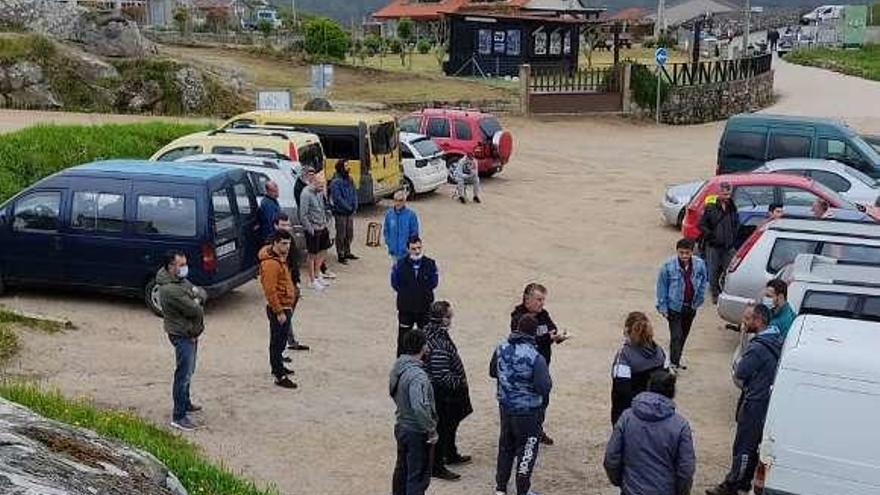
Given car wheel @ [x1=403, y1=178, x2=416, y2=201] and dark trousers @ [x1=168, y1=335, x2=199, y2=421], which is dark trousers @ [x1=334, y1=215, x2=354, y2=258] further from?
dark trousers @ [x1=168, y1=335, x2=199, y2=421]

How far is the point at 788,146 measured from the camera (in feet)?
72.3

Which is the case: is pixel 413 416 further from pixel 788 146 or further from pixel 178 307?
pixel 788 146

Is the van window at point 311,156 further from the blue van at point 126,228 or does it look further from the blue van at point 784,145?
the blue van at point 784,145

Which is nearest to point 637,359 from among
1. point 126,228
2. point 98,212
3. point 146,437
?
point 146,437

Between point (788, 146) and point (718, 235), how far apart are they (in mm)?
8427

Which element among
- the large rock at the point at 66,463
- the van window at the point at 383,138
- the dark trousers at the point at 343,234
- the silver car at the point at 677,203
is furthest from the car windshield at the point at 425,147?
the large rock at the point at 66,463

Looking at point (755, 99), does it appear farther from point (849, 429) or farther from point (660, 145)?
→ point (849, 429)

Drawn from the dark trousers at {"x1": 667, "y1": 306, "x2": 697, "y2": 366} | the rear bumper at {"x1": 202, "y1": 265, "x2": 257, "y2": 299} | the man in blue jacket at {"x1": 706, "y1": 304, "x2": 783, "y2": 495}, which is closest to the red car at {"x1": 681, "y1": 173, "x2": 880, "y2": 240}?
the dark trousers at {"x1": 667, "y1": 306, "x2": 697, "y2": 366}

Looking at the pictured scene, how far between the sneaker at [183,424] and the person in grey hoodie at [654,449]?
4.29 metres

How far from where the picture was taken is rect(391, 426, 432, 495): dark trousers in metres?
7.79

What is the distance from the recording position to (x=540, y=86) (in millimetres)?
39219

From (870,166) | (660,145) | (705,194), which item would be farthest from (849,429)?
(660,145)

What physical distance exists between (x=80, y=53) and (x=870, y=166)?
808 inches

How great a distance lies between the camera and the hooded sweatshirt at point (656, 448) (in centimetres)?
661
